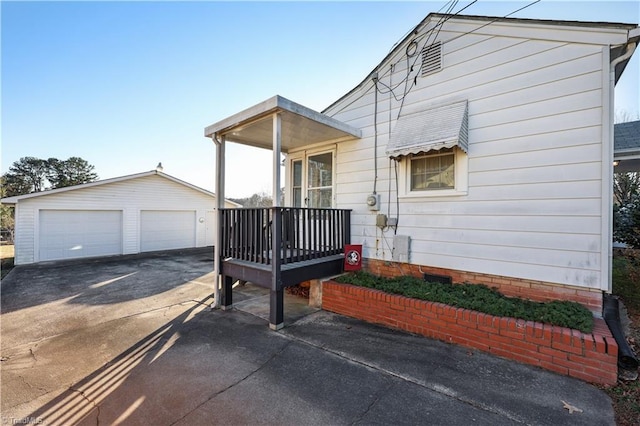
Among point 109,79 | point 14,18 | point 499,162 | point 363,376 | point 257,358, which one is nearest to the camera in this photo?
point 363,376

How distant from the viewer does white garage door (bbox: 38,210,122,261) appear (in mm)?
10156

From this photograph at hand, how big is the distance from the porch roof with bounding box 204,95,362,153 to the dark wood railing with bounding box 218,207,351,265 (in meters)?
1.45

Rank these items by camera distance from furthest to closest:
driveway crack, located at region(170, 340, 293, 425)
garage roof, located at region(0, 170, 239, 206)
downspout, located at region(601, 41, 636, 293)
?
A: garage roof, located at region(0, 170, 239, 206) → downspout, located at region(601, 41, 636, 293) → driveway crack, located at region(170, 340, 293, 425)

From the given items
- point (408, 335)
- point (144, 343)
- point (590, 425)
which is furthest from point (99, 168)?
point (590, 425)

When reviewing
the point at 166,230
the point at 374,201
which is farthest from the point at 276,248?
the point at 166,230

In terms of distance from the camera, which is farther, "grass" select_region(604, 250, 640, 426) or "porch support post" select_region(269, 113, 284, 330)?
"porch support post" select_region(269, 113, 284, 330)

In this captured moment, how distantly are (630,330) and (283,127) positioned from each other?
5751 mm

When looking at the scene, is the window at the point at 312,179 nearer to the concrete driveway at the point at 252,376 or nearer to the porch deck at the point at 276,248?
the porch deck at the point at 276,248

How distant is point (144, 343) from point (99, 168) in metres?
33.0

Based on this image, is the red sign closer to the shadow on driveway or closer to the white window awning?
the white window awning

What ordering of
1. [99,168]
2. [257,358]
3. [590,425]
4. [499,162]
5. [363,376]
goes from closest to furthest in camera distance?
[590,425], [363,376], [257,358], [499,162], [99,168]

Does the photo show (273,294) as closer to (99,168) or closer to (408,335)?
(408,335)

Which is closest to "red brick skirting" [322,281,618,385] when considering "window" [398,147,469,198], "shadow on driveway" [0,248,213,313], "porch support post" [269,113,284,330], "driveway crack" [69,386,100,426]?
"porch support post" [269,113,284,330]

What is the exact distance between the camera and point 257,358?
3129mm
